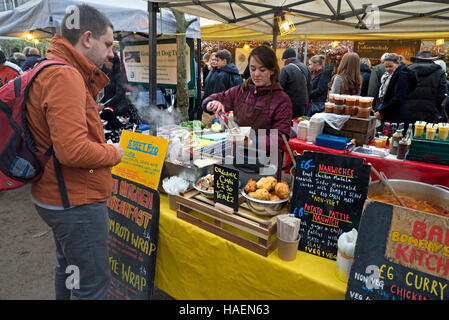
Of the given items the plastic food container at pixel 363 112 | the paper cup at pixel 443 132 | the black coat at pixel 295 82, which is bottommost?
the paper cup at pixel 443 132

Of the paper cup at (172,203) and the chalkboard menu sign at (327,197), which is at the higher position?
the chalkboard menu sign at (327,197)

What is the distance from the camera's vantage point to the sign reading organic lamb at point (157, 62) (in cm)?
396

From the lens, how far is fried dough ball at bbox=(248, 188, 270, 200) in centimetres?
161

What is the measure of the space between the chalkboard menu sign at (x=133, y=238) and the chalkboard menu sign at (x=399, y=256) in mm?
1276

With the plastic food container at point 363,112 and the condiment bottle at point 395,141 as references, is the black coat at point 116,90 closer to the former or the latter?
the plastic food container at point 363,112

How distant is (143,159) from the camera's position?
2.14m

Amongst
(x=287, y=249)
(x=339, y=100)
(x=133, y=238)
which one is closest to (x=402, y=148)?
(x=339, y=100)

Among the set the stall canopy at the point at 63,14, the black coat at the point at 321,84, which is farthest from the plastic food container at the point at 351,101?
the black coat at the point at 321,84

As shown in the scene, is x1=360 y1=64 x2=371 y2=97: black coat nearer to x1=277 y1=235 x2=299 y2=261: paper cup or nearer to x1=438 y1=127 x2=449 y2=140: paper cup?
x1=438 y1=127 x2=449 y2=140: paper cup

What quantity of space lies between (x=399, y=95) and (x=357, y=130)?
1.42m

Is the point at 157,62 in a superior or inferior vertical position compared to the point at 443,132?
superior

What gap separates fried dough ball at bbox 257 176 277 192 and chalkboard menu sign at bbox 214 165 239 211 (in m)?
0.18

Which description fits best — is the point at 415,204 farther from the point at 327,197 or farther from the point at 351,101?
the point at 351,101

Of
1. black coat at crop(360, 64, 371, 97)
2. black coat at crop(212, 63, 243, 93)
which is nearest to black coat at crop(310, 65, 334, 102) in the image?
black coat at crop(360, 64, 371, 97)
